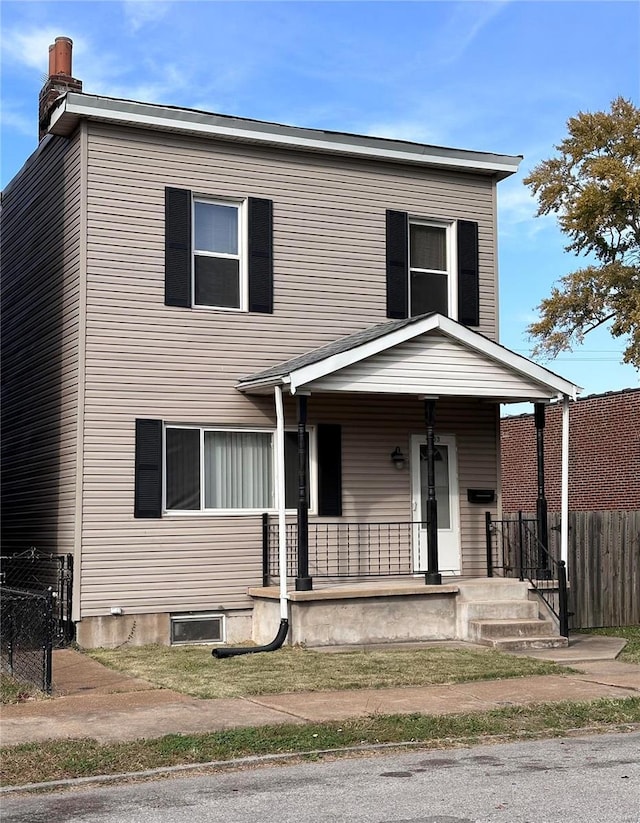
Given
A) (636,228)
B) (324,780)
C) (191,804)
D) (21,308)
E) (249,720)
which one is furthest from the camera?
(636,228)

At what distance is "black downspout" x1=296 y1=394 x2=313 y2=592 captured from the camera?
13.6m

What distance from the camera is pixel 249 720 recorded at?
888 cm

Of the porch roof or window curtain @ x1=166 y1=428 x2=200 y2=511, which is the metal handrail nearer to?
the porch roof

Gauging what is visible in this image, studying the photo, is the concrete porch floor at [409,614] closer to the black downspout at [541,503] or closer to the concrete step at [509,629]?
the concrete step at [509,629]

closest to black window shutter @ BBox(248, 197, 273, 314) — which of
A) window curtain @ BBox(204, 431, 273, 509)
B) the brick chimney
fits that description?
window curtain @ BBox(204, 431, 273, 509)

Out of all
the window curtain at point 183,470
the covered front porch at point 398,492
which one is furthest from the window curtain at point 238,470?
the covered front porch at point 398,492

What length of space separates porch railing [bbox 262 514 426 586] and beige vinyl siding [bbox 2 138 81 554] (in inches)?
108

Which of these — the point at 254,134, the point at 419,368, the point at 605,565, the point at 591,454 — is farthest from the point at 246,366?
the point at 591,454

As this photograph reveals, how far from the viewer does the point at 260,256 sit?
49.7 feet

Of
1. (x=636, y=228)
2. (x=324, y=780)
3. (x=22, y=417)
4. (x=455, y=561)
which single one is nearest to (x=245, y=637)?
(x=455, y=561)

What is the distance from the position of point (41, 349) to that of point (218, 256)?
3.12 m

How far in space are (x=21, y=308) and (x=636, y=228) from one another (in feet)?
40.5

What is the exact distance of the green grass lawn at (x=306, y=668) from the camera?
1064cm

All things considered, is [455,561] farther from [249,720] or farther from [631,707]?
[249,720]
